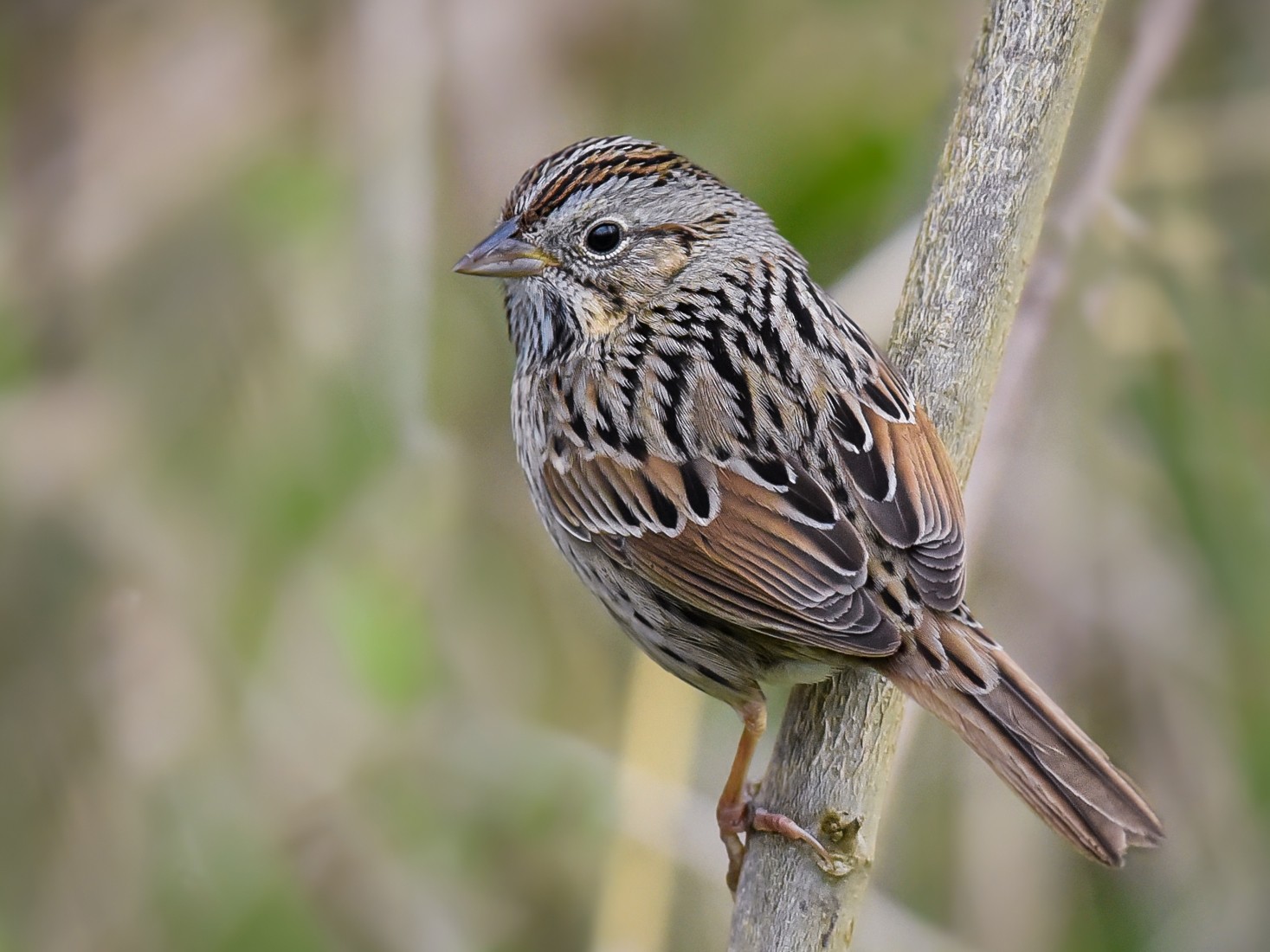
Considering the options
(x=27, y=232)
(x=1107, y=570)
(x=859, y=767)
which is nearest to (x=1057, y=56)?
(x=859, y=767)

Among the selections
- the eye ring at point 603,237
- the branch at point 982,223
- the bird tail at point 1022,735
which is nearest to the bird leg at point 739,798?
the branch at point 982,223

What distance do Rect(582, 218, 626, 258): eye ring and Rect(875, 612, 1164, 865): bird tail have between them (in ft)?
3.91

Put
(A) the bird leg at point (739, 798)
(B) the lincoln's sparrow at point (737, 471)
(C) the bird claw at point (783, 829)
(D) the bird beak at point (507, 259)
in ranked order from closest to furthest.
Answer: (C) the bird claw at point (783, 829), (B) the lincoln's sparrow at point (737, 471), (A) the bird leg at point (739, 798), (D) the bird beak at point (507, 259)

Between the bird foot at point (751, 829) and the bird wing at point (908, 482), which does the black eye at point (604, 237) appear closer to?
the bird wing at point (908, 482)

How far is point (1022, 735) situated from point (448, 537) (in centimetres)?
194

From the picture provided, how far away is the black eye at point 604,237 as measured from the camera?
12.6 ft

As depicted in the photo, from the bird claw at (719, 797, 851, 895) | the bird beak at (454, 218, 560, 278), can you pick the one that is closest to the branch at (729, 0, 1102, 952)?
the bird claw at (719, 797, 851, 895)

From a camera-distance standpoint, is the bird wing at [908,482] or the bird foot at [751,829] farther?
the bird wing at [908,482]

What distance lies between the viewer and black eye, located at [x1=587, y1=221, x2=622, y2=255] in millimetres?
3826

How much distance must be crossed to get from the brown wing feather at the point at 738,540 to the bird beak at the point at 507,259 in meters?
0.45

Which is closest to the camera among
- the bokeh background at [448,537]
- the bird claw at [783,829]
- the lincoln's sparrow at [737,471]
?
the bird claw at [783,829]

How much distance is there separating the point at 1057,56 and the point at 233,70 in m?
2.65

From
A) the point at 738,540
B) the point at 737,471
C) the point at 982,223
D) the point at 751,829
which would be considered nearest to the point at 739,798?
the point at 751,829

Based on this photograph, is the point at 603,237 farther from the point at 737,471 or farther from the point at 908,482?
the point at 908,482
